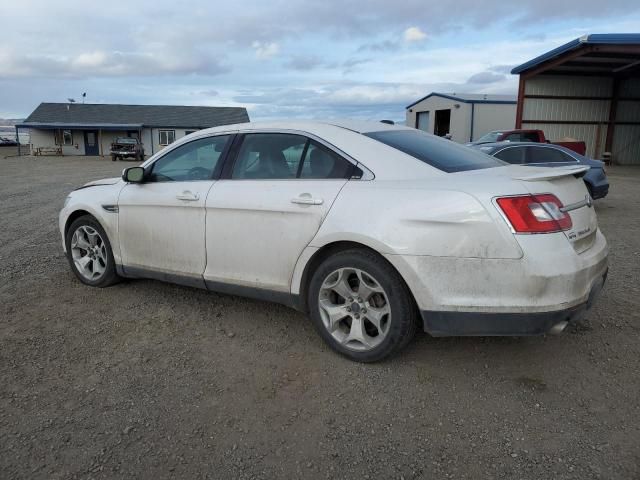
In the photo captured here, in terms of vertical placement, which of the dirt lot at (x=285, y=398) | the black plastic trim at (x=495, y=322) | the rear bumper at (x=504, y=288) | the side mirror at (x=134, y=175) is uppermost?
the side mirror at (x=134, y=175)

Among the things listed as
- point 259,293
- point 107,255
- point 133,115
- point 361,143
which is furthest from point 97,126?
point 361,143

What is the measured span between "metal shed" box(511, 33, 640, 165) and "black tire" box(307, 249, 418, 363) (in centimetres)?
2211

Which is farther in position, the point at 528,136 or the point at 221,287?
the point at 528,136

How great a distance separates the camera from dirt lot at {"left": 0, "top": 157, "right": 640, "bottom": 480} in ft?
8.32

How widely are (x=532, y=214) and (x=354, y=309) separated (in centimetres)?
124

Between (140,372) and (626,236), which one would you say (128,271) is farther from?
(626,236)

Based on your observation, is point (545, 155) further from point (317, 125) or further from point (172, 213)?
point (172, 213)

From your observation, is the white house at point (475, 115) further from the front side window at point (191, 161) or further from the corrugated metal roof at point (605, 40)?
the front side window at point (191, 161)

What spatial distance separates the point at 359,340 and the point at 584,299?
138cm

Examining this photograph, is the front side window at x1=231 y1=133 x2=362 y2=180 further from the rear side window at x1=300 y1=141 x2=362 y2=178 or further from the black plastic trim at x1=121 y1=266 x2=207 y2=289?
the black plastic trim at x1=121 y1=266 x2=207 y2=289

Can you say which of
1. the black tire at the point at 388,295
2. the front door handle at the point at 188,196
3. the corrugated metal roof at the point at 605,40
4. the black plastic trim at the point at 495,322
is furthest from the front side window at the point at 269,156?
the corrugated metal roof at the point at 605,40

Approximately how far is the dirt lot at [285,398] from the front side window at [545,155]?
6654mm

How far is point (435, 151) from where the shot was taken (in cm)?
376

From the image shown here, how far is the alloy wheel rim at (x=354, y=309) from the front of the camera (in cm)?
334
